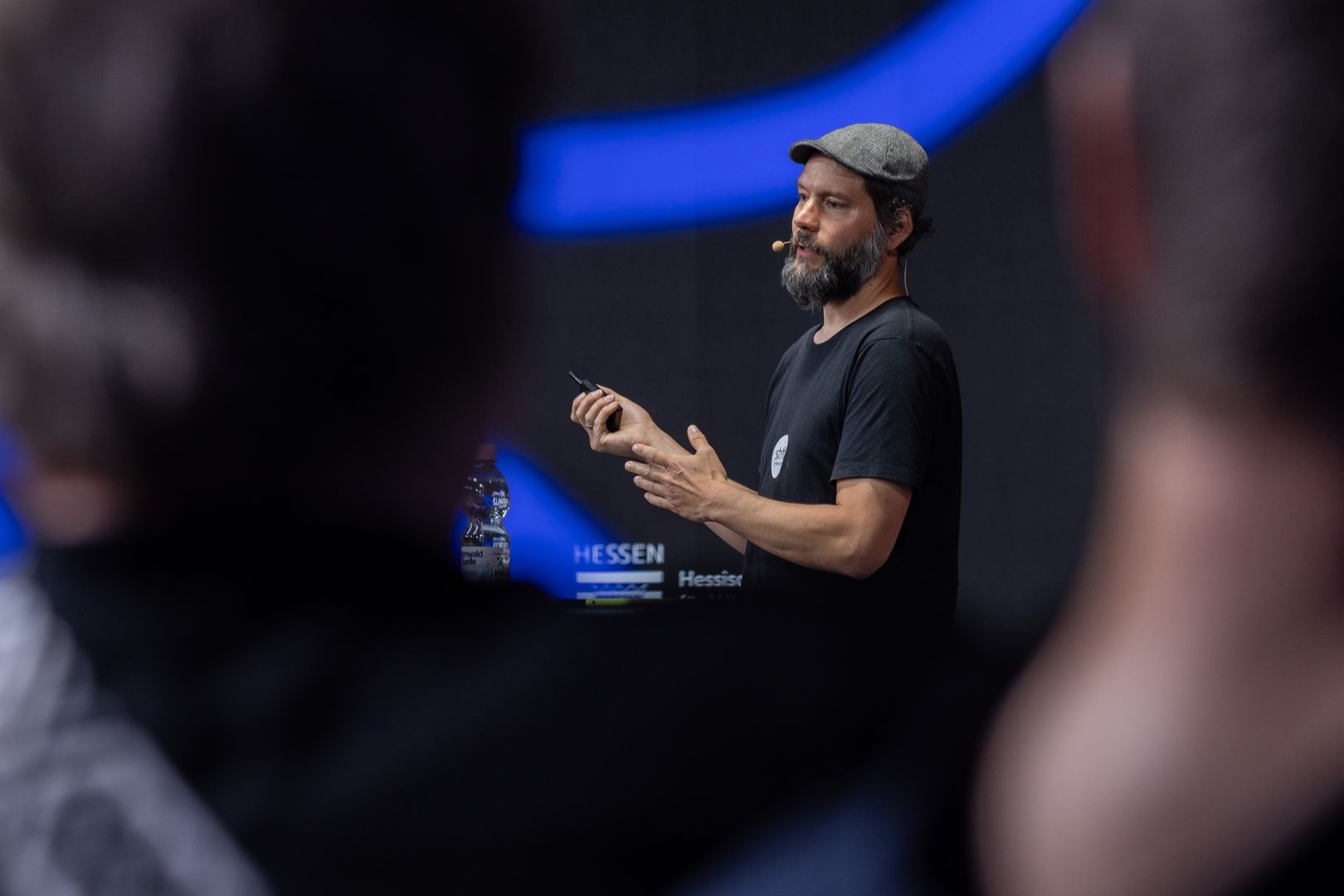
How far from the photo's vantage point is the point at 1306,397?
0.30 meters

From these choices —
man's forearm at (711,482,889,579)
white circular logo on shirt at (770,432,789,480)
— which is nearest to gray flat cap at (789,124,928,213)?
white circular logo on shirt at (770,432,789,480)

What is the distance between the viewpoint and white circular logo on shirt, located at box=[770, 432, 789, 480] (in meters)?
1.70

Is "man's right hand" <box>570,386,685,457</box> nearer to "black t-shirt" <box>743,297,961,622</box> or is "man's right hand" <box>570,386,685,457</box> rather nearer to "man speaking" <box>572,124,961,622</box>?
"man speaking" <box>572,124,961,622</box>

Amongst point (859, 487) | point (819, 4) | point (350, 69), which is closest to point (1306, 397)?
point (350, 69)

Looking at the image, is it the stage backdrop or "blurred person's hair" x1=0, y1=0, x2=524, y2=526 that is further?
the stage backdrop

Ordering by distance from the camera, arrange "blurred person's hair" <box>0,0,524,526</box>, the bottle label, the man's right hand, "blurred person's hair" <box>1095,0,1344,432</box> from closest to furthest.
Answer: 1. "blurred person's hair" <box>1095,0,1344,432</box>
2. "blurred person's hair" <box>0,0,524,526</box>
3. the bottle label
4. the man's right hand

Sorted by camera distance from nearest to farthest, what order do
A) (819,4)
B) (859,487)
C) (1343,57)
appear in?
1. (1343,57)
2. (859,487)
3. (819,4)

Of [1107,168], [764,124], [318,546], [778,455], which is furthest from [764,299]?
[1107,168]

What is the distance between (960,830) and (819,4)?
3484 mm

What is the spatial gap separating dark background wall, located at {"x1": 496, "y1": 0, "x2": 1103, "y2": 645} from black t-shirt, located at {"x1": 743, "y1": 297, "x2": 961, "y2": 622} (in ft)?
6.00

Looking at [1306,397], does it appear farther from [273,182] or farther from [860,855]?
[273,182]

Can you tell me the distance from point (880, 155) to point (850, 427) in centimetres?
48

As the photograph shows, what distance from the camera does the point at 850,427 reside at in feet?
5.11

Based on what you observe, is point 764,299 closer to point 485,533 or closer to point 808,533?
point 485,533
